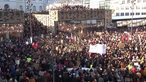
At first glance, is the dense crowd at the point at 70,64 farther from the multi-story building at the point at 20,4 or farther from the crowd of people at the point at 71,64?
the multi-story building at the point at 20,4

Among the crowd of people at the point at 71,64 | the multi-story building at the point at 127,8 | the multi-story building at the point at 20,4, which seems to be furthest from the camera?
the multi-story building at the point at 127,8

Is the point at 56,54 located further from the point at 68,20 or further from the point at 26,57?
the point at 68,20

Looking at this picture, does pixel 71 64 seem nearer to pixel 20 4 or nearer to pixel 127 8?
pixel 20 4

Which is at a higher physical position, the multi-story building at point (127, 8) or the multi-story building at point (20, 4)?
the multi-story building at point (20, 4)

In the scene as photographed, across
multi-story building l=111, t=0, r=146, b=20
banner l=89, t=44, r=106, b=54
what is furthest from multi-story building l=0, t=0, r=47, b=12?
banner l=89, t=44, r=106, b=54

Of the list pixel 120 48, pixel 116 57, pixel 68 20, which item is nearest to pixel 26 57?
pixel 116 57

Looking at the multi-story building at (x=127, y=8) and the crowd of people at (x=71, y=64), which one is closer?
the crowd of people at (x=71, y=64)

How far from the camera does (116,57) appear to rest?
2189 cm

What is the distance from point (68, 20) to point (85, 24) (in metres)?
3.00

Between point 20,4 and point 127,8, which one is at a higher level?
point 20,4

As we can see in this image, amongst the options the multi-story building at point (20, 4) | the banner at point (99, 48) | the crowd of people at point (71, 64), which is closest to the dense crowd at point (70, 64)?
the crowd of people at point (71, 64)

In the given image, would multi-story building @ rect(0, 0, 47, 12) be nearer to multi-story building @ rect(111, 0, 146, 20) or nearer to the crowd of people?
multi-story building @ rect(111, 0, 146, 20)

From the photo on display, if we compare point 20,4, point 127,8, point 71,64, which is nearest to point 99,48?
point 71,64

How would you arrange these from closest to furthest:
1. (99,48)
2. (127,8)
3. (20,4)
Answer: (99,48)
(20,4)
(127,8)
